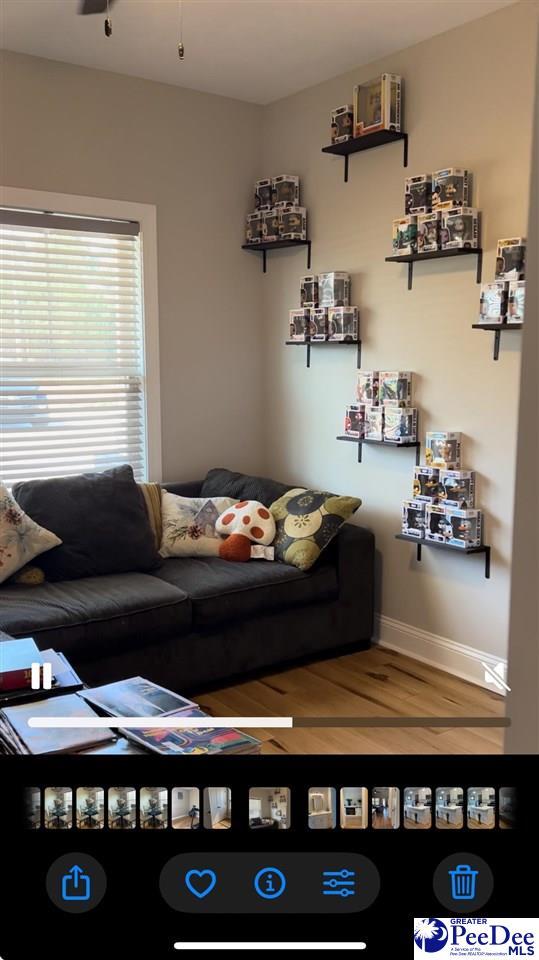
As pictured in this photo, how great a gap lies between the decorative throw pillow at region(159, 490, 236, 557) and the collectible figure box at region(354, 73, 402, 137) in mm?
1303

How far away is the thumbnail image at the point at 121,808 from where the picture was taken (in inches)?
10.9

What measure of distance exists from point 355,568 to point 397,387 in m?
0.61

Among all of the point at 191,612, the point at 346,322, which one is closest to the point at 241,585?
the point at 191,612

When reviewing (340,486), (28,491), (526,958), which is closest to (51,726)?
(526,958)

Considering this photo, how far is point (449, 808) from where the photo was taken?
28 centimetres

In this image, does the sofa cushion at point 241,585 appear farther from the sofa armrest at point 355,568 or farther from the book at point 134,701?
the book at point 134,701

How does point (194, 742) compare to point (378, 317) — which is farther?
point (378, 317)

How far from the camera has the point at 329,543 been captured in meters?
2.58

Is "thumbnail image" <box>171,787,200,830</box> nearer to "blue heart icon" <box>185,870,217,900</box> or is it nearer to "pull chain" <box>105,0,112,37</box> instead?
"blue heart icon" <box>185,870,217,900</box>

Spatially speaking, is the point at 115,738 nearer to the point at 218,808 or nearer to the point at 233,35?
the point at 218,808

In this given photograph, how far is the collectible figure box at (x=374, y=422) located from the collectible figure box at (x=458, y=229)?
0.59 metres

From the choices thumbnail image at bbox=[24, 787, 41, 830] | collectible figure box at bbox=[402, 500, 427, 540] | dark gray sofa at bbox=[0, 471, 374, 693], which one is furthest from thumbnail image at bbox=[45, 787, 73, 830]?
collectible figure box at bbox=[402, 500, 427, 540]

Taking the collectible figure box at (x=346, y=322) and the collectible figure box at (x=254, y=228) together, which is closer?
the collectible figure box at (x=346, y=322)

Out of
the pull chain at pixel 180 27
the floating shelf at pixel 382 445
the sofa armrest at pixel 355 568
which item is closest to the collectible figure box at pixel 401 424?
the floating shelf at pixel 382 445
